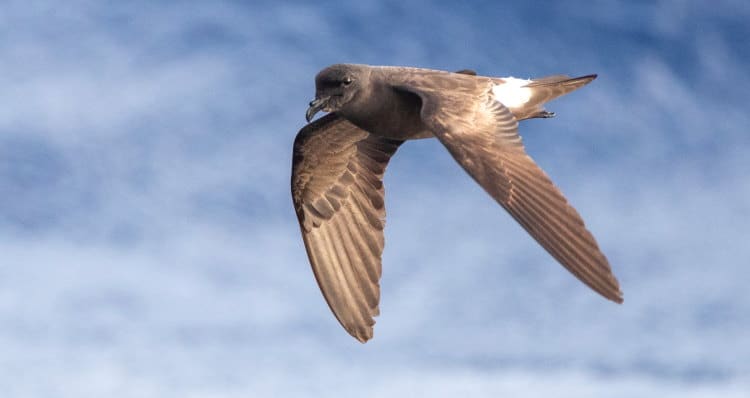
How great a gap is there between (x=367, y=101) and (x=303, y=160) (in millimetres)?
1483

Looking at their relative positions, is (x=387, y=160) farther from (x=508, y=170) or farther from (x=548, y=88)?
(x=508, y=170)

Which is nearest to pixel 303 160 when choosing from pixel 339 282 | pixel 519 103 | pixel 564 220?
pixel 339 282

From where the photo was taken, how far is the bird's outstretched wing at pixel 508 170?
6.77 meters

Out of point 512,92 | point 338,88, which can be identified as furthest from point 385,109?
point 512,92

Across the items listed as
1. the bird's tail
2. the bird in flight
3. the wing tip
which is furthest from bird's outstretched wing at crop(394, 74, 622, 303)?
the wing tip

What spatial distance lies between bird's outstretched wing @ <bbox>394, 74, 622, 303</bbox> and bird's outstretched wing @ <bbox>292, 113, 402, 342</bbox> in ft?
4.81

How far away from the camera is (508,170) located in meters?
7.39

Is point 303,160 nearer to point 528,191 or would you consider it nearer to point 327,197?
point 327,197

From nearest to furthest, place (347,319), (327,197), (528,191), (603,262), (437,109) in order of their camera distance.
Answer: (603,262) → (528,191) → (437,109) → (347,319) → (327,197)

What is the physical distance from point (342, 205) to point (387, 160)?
66cm

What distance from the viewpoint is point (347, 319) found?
9.52 meters

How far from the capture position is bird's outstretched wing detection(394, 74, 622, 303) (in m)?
6.77

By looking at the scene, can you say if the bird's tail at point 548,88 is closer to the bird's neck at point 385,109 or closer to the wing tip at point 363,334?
the bird's neck at point 385,109

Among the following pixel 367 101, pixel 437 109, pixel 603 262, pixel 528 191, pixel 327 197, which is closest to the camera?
pixel 603 262
